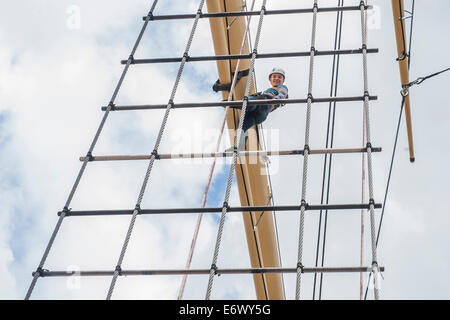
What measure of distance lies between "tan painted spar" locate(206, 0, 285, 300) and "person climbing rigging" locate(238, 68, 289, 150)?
100 millimetres

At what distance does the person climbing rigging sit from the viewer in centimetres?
638

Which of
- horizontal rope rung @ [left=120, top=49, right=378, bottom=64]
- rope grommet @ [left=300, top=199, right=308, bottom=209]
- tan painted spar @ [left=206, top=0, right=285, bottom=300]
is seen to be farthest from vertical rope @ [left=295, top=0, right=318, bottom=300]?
tan painted spar @ [left=206, top=0, right=285, bottom=300]

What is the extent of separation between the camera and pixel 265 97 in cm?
634

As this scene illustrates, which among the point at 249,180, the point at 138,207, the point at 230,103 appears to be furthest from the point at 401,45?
the point at 138,207

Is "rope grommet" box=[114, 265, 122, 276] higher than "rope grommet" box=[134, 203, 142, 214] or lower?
lower

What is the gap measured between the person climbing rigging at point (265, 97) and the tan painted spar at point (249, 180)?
0.10 metres

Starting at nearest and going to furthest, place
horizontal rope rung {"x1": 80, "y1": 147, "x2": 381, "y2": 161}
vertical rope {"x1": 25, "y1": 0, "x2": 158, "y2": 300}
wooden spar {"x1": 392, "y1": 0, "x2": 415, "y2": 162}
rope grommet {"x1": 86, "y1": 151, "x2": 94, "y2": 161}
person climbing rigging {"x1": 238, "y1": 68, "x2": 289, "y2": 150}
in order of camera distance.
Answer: vertical rope {"x1": 25, "y1": 0, "x2": 158, "y2": 300}, horizontal rope rung {"x1": 80, "y1": 147, "x2": 381, "y2": 161}, rope grommet {"x1": 86, "y1": 151, "x2": 94, "y2": 161}, person climbing rigging {"x1": 238, "y1": 68, "x2": 289, "y2": 150}, wooden spar {"x1": 392, "y1": 0, "x2": 415, "y2": 162}

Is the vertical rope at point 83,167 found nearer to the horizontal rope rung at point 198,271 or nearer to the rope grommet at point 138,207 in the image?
the horizontal rope rung at point 198,271

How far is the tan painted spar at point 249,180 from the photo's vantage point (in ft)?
21.5

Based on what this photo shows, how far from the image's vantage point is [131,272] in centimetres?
390

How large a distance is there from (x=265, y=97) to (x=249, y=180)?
906 mm

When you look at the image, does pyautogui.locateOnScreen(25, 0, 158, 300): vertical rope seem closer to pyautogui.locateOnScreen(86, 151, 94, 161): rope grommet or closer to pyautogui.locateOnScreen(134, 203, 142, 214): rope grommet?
pyautogui.locateOnScreen(86, 151, 94, 161): rope grommet
